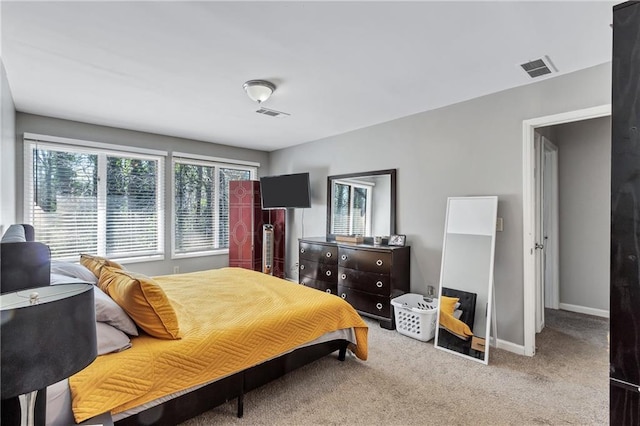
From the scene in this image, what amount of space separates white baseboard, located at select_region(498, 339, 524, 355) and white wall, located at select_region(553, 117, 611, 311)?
181cm

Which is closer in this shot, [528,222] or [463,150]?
[528,222]

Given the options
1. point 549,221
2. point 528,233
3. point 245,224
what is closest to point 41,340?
point 528,233

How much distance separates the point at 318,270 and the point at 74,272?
109 inches

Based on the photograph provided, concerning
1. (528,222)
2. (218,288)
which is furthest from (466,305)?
(218,288)

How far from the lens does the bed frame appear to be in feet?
5.34

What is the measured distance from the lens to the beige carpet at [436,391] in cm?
193

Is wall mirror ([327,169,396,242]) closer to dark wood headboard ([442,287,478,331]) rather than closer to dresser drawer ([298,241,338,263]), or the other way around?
dresser drawer ([298,241,338,263])

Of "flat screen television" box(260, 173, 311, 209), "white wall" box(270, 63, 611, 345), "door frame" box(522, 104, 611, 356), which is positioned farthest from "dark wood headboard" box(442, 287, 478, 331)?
"flat screen television" box(260, 173, 311, 209)

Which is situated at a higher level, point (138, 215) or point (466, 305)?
point (138, 215)

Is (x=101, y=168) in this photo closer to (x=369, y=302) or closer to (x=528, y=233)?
(x=369, y=302)

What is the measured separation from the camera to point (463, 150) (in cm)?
326

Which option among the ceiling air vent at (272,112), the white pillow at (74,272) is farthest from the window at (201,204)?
the white pillow at (74,272)

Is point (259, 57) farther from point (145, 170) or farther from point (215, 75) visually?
point (145, 170)

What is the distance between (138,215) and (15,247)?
137 inches
